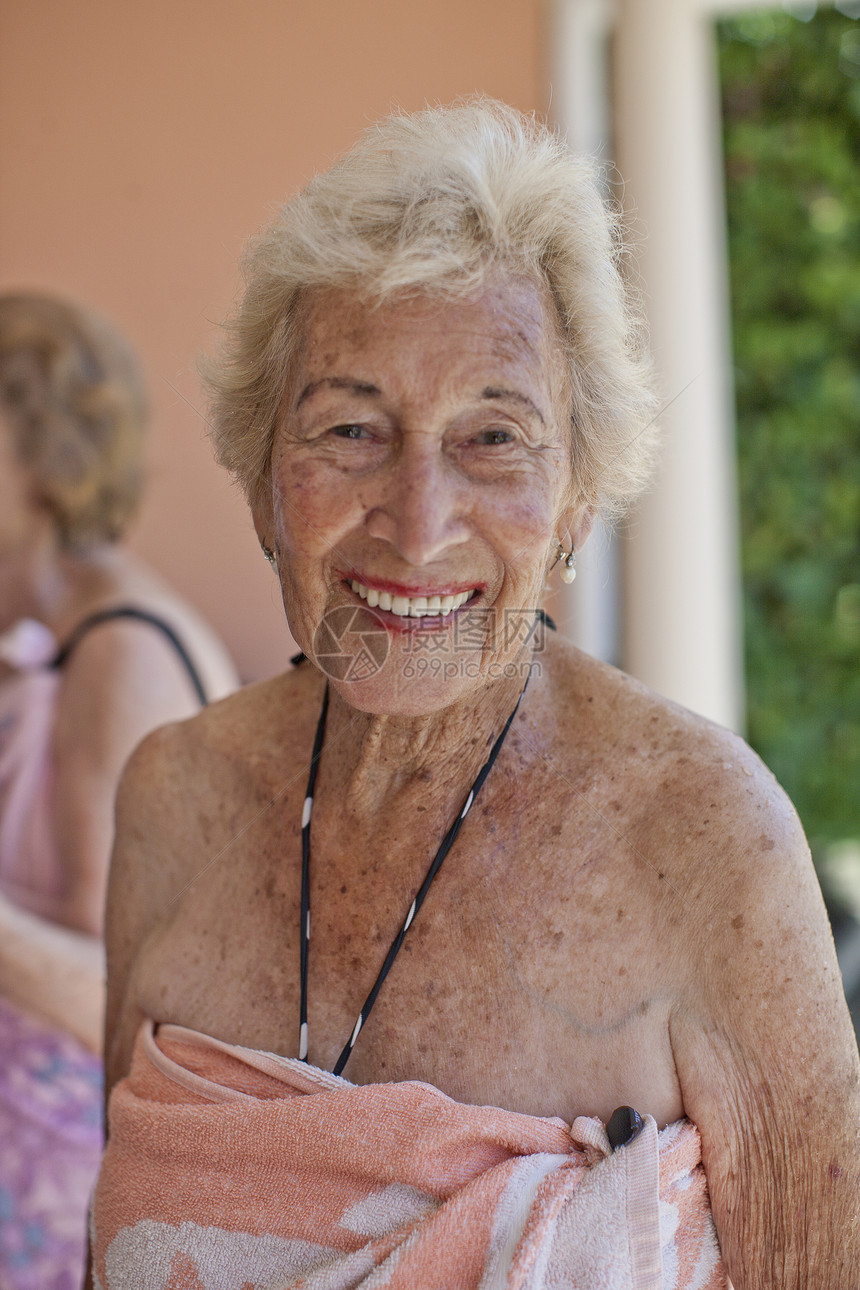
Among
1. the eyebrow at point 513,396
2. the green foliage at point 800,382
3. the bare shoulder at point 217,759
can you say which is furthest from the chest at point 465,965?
the green foliage at point 800,382

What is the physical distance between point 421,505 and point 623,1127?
0.66m

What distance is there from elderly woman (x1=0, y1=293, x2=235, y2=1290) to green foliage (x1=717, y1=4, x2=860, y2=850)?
261 cm

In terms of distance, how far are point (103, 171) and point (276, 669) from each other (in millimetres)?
1598

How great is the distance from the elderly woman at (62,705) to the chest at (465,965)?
2.77ft

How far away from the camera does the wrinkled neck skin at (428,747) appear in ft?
4.16

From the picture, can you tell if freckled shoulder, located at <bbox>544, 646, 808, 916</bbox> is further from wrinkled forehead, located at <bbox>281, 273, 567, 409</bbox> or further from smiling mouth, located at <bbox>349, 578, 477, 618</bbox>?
wrinkled forehead, located at <bbox>281, 273, 567, 409</bbox>

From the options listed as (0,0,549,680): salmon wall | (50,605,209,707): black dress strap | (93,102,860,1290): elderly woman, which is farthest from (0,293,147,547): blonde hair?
(93,102,860,1290): elderly woman

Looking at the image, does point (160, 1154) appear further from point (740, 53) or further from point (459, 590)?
point (740, 53)

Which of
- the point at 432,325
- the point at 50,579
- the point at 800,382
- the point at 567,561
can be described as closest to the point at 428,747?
the point at 567,561

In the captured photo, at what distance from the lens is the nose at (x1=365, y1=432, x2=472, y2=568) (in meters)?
1.07

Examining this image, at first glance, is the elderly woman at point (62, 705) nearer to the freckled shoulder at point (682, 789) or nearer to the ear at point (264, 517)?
the ear at point (264, 517)

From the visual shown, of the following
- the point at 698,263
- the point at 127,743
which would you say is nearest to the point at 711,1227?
the point at 127,743

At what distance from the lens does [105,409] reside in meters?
2.61

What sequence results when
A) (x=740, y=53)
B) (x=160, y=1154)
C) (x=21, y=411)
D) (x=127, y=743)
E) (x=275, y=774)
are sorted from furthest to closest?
(x=740, y=53), (x=21, y=411), (x=127, y=743), (x=275, y=774), (x=160, y=1154)
